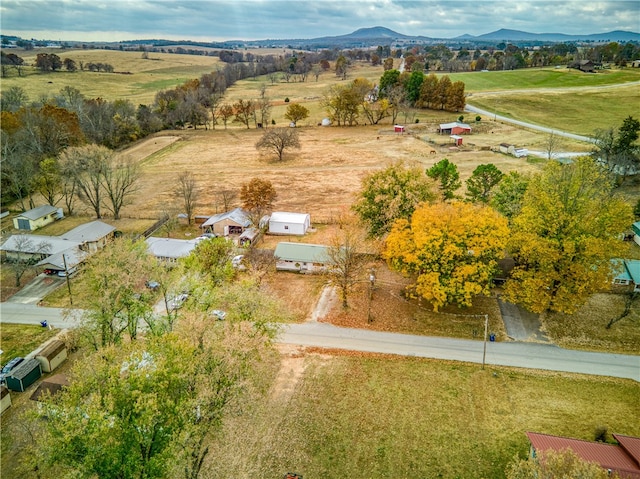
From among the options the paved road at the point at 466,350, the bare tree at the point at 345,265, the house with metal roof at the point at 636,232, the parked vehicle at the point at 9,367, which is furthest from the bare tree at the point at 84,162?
the house with metal roof at the point at 636,232

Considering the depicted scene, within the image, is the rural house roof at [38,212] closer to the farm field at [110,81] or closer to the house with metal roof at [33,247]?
the house with metal roof at [33,247]

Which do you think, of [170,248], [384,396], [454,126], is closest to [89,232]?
[170,248]

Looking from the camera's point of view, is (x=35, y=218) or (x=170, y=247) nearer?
(x=170, y=247)

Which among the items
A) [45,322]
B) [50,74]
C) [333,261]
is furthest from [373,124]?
[50,74]

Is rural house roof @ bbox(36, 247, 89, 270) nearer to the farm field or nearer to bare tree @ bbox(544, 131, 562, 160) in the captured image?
bare tree @ bbox(544, 131, 562, 160)

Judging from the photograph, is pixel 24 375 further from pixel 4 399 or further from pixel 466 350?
pixel 466 350

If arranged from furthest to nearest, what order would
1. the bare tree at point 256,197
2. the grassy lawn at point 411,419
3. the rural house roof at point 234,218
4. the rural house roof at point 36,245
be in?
the bare tree at point 256,197
the rural house roof at point 234,218
the rural house roof at point 36,245
the grassy lawn at point 411,419

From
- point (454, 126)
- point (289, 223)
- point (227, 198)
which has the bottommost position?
point (289, 223)
